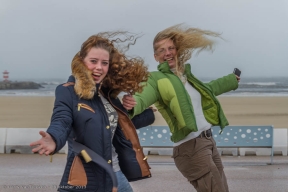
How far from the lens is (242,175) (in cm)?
876

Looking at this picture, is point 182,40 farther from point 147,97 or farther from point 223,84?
point 147,97

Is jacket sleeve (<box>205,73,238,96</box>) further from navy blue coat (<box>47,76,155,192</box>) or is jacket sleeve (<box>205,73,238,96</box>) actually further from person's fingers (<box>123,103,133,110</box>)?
navy blue coat (<box>47,76,155,192</box>)

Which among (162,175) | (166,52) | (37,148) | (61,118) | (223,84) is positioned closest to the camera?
(37,148)

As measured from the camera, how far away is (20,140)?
431 inches

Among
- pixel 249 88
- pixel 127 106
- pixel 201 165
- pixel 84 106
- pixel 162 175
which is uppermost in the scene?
pixel 84 106

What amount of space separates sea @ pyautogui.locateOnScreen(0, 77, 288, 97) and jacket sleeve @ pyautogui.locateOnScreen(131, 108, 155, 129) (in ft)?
123

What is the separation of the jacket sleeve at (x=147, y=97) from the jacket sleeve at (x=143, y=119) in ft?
0.11

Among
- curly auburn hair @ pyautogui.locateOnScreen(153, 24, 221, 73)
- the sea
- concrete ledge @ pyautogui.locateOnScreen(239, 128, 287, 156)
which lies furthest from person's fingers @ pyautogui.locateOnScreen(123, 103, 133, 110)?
the sea

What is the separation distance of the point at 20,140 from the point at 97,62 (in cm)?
736

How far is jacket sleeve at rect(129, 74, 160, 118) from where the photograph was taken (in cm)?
436

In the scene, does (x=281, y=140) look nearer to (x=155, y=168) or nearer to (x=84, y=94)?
(x=155, y=168)

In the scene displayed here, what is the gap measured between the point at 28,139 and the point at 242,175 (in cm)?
388

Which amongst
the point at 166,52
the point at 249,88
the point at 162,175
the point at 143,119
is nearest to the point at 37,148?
the point at 143,119

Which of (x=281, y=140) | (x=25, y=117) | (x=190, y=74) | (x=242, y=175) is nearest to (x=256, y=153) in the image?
(x=281, y=140)
